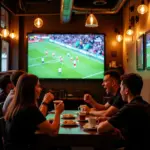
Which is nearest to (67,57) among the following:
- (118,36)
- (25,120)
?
(118,36)

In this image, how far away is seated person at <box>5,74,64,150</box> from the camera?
2318 millimetres

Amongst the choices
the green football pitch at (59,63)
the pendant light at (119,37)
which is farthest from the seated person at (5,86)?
the pendant light at (119,37)

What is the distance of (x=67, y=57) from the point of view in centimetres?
779

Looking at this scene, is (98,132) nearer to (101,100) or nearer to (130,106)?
(130,106)

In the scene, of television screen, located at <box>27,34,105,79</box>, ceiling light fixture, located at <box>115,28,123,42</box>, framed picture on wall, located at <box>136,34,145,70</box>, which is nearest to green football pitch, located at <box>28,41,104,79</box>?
television screen, located at <box>27,34,105,79</box>

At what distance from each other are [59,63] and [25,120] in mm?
5508

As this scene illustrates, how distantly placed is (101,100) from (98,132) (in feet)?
18.1

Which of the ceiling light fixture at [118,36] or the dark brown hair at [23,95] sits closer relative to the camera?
the dark brown hair at [23,95]

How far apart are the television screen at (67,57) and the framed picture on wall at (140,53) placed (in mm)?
1976

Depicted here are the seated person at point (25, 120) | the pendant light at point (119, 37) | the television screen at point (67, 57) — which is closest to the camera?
the seated person at point (25, 120)

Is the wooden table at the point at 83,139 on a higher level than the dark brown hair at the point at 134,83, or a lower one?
lower

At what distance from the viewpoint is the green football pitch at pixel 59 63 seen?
7.79m

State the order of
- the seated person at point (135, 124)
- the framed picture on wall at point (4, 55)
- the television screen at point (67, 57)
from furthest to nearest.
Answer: the television screen at point (67, 57), the framed picture on wall at point (4, 55), the seated person at point (135, 124)

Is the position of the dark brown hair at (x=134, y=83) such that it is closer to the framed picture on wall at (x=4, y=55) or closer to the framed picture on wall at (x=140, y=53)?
Result: the framed picture on wall at (x=140, y=53)
